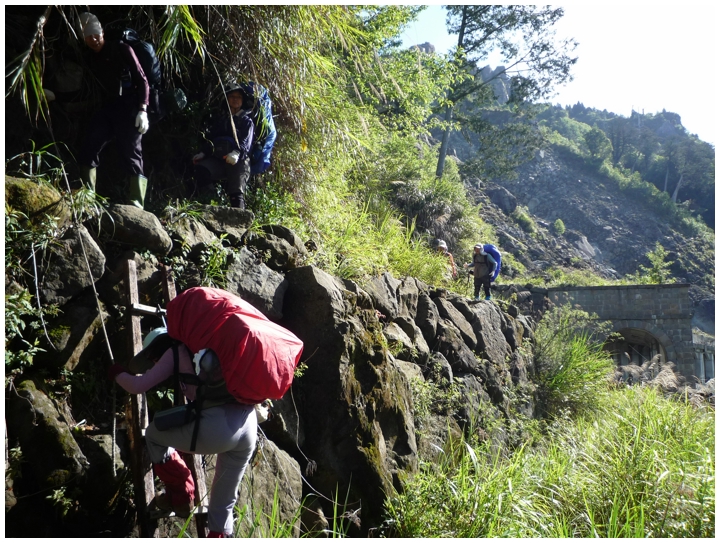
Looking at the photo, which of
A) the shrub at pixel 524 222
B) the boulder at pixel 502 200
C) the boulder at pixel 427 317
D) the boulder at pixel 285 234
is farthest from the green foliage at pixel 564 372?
the boulder at pixel 502 200

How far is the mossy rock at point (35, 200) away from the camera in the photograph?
11.8 feet

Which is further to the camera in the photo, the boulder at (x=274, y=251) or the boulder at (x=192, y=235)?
the boulder at (x=274, y=251)

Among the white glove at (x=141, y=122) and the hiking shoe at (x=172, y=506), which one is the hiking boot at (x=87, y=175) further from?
the hiking shoe at (x=172, y=506)

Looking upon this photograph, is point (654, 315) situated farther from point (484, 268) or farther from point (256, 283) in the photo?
point (256, 283)

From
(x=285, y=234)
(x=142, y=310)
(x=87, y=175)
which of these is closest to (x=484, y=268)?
(x=285, y=234)

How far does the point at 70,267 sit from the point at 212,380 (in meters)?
1.42

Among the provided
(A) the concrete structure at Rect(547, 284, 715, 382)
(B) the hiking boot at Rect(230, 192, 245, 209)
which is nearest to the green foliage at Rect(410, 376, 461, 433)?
(B) the hiking boot at Rect(230, 192, 245, 209)

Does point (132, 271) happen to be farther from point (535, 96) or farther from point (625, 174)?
point (625, 174)

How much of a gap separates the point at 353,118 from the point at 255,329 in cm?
610

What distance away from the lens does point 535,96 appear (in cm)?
2020

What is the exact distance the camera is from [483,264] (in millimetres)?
11547

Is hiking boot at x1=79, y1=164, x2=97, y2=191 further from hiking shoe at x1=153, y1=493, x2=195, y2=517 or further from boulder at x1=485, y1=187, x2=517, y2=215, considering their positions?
boulder at x1=485, y1=187, x2=517, y2=215

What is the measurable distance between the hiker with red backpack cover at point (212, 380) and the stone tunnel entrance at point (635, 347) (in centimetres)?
1753

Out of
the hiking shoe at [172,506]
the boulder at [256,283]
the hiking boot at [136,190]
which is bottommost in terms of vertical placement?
the hiking shoe at [172,506]
